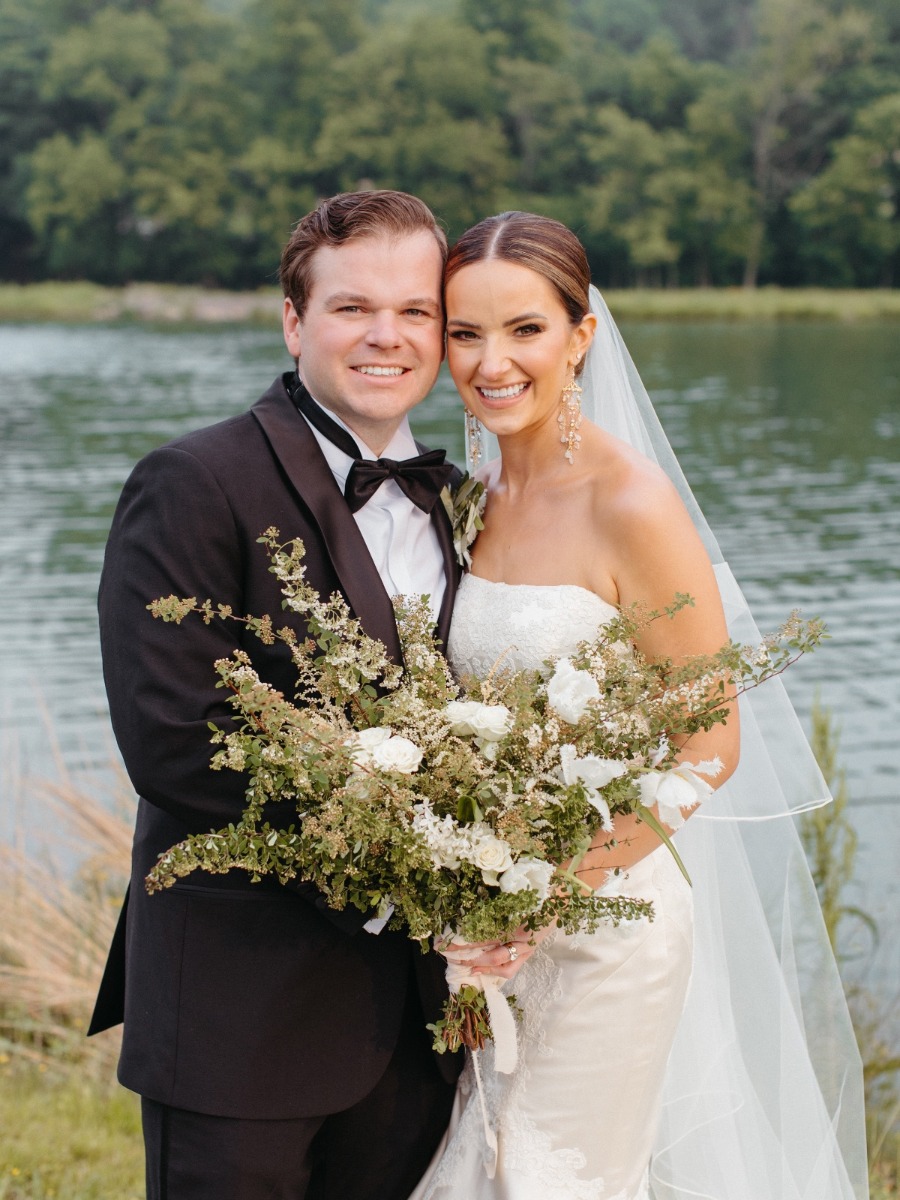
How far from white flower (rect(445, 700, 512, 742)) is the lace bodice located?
66 centimetres

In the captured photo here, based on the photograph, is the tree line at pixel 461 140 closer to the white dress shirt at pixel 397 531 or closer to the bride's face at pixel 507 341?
the bride's face at pixel 507 341

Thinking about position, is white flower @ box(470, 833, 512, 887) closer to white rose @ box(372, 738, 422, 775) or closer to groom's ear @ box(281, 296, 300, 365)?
white rose @ box(372, 738, 422, 775)

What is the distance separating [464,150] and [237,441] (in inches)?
2828

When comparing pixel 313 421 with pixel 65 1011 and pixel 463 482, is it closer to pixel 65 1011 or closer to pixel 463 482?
pixel 463 482

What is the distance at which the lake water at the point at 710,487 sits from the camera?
1024cm

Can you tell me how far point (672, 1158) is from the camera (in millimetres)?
3520

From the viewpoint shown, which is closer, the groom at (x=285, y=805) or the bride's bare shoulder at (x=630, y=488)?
the groom at (x=285, y=805)

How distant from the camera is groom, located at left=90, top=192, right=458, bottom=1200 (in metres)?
2.79

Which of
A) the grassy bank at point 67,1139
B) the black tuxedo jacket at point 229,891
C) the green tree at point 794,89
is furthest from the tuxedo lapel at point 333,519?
the green tree at point 794,89

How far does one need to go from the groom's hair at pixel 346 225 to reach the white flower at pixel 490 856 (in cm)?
145

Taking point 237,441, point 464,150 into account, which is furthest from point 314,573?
point 464,150

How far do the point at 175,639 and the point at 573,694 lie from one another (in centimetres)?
83

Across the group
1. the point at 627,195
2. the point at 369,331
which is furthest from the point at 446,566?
the point at 627,195

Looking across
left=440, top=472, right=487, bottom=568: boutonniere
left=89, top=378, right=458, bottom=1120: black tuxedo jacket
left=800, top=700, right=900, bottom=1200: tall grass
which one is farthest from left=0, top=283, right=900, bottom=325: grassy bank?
left=89, top=378, right=458, bottom=1120: black tuxedo jacket
